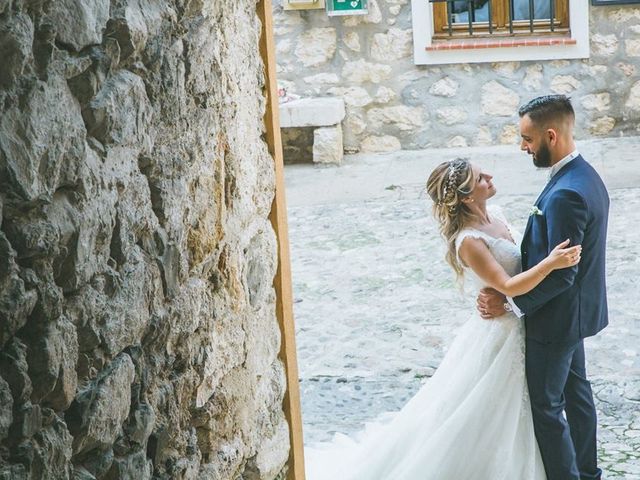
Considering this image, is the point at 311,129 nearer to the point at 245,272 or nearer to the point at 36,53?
the point at 245,272

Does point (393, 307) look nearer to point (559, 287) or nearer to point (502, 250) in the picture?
point (502, 250)

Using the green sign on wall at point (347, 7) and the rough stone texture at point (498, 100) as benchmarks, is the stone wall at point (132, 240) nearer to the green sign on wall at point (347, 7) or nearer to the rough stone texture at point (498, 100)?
the green sign on wall at point (347, 7)

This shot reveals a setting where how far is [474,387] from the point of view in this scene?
4.04 metres

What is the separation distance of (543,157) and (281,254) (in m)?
1.25

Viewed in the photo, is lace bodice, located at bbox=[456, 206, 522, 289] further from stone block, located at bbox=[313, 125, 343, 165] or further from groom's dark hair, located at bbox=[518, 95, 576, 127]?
stone block, located at bbox=[313, 125, 343, 165]

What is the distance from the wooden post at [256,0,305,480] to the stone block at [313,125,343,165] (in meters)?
6.71

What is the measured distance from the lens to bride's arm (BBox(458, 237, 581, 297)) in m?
3.51

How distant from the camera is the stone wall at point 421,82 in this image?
9.64m

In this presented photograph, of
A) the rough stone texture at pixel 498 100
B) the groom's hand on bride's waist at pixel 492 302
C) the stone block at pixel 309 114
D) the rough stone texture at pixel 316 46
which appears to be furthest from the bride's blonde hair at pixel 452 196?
the rough stone texture at pixel 316 46

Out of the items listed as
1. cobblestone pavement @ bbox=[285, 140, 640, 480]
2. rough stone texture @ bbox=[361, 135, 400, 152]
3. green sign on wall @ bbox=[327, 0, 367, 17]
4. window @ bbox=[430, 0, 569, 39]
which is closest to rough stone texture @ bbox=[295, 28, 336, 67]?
green sign on wall @ bbox=[327, 0, 367, 17]

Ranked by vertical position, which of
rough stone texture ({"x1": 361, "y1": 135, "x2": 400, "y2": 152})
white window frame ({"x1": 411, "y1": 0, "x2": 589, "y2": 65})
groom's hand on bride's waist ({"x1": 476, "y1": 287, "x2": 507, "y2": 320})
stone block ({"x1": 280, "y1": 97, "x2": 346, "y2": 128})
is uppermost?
white window frame ({"x1": 411, "y1": 0, "x2": 589, "y2": 65})

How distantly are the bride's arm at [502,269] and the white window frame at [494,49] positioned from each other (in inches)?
235

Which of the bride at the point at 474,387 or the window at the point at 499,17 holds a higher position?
the window at the point at 499,17

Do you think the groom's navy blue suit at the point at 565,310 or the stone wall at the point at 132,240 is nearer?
the stone wall at the point at 132,240
